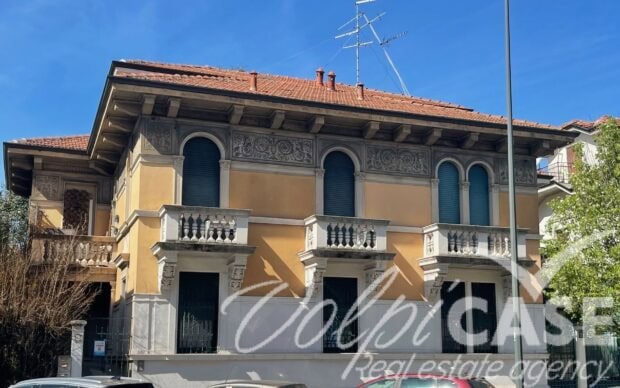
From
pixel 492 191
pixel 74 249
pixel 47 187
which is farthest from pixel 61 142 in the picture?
pixel 492 191

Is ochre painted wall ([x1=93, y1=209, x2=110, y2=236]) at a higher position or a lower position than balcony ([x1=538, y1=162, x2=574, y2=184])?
lower

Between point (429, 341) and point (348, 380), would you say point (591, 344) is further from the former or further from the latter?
point (348, 380)

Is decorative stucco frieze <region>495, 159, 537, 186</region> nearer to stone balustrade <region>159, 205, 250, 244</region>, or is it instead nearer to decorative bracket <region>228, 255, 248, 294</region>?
stone balustrade <region>159, 205, 250, 244</region>

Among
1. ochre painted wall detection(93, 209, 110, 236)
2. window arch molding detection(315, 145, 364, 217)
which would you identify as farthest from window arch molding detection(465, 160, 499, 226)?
ochre painted wall detection(93, 209, 110, 236)

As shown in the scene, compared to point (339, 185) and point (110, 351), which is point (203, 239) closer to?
point (339, 185)

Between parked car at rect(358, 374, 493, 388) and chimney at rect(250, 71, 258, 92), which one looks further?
chimney at rect(250, 71, 258, 92)

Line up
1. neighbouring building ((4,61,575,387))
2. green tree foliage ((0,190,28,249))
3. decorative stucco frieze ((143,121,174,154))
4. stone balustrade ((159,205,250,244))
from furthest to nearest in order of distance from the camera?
green tree foliage ((0,190,28,249)) < decorative stucco frieze ((143,121,174,154)) < neighbouring building ((4,61,575,387)) < stone balustrade ((159,205,250,244))

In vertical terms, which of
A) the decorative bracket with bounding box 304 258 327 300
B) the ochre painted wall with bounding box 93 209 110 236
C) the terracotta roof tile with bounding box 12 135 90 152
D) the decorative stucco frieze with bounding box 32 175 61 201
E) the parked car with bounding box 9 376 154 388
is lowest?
the parked car with bounding box 9 376 154 388

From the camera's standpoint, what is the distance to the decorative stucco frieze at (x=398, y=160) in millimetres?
20609

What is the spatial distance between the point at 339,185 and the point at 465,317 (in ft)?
16.6

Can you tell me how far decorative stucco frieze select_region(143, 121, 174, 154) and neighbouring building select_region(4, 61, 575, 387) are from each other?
4 centimetres

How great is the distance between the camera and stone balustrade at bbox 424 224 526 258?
19891mm

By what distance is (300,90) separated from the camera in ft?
72.9

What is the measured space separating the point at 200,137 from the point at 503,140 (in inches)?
342
